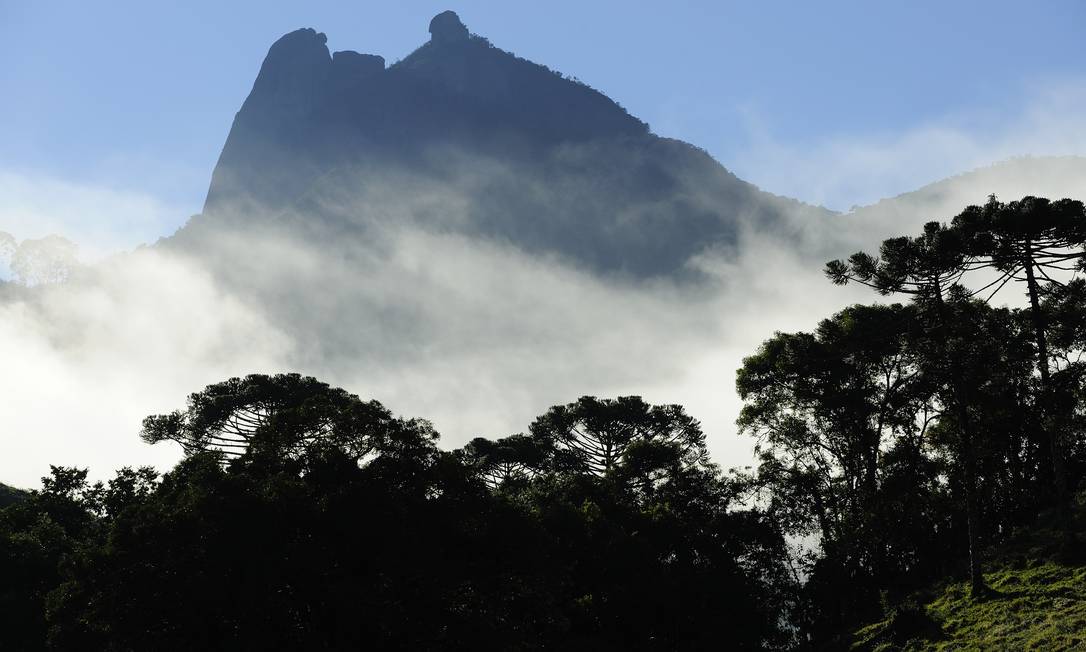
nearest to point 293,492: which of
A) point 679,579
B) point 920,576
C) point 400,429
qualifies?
point 400,429

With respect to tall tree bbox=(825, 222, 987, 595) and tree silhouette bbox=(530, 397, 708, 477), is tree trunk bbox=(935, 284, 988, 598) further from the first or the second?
tree silhouette bbox=(530, 397, 708, 477)

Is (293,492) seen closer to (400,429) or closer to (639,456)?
(400,429)

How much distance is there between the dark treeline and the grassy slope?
1.37 meters

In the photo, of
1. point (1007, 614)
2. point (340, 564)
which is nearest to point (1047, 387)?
point (1007, 614)

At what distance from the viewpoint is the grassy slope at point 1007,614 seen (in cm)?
2208

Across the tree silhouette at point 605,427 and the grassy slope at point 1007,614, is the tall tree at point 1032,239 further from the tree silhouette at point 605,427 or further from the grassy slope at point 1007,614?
the tree silhouette at point 605,427

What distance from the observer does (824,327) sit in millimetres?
39594

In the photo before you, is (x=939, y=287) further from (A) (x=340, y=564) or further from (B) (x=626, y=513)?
(A) (x=340, y=564)

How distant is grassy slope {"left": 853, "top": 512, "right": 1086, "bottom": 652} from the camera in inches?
869

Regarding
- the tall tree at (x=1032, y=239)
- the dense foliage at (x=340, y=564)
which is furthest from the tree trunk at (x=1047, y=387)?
the dense foliage at (x=340, y=564)

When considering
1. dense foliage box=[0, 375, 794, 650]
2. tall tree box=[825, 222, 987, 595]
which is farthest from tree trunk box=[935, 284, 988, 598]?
dense foliage box=[0, 375, 794, 650]

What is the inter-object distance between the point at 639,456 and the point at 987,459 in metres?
19.4

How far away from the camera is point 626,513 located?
3488cm

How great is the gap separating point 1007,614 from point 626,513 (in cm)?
1495
